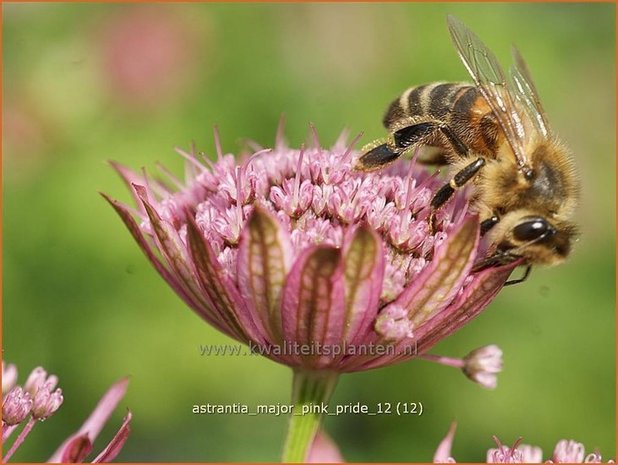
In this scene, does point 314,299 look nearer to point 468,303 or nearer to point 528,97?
point 468,303

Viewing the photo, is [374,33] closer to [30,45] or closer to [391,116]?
[30,45]

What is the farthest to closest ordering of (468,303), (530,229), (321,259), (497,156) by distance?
(497,156)
(530,229)
(468,303)
(321,259)

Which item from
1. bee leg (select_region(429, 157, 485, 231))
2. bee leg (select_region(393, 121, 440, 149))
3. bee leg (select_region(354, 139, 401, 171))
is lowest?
bee leg (select_region(429, 157, 485, 231))

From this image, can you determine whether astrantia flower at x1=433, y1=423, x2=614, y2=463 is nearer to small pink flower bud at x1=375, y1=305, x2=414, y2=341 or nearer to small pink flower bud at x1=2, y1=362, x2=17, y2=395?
small pink flower bud at x1=375, y1=305, x2=414, y2=341

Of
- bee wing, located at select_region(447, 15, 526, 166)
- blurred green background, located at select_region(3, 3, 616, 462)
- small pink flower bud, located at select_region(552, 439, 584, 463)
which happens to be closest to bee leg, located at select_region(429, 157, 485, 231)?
bee wing, located at select_region(447, 15, 526, 166)

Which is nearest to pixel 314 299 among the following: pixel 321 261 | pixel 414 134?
pixel 321 261

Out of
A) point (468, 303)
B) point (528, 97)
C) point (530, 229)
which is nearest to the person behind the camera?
point (468, 303)

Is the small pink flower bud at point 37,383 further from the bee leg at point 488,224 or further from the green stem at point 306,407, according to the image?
the bee leg at point 488,224

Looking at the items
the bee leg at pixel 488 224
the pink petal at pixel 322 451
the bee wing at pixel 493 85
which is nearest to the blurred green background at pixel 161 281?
the pink petal at pixel 322 451
